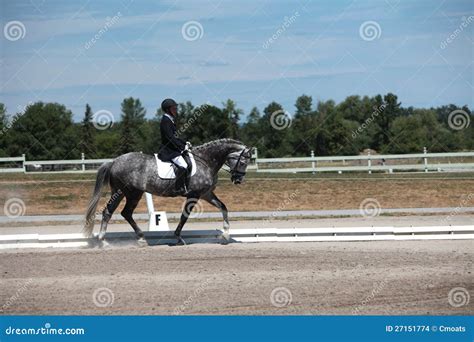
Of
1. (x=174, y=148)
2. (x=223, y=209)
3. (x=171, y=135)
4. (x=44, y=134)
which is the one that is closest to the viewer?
(x=171, y=135)

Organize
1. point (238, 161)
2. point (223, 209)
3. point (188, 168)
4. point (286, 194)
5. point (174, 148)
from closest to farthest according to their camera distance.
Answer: point (174, 148) → point (188, 168) → point (223, 209) → point (238, 161) → point (286, 194)

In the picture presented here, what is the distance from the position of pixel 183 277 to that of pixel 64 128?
2013cm

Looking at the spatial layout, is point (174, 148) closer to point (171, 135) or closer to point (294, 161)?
point (171, 135)

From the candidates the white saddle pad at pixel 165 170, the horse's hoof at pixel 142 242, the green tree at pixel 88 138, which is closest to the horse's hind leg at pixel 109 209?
the horse's hoof at pixel 142 242

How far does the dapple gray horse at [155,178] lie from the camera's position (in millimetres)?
13586

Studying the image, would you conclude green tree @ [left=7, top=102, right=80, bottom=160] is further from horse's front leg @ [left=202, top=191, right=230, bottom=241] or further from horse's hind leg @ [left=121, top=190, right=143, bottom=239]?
horse's front leg @ [left=202, top=191, right=230, bottom=241]

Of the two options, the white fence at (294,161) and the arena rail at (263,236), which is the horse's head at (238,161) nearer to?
the arena rail at (263,236)

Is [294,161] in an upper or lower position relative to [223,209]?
upper

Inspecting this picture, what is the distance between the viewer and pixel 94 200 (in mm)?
13508

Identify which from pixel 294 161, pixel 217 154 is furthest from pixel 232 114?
pixel 217 154

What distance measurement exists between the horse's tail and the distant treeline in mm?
3513

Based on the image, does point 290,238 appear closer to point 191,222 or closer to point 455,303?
point 191,222

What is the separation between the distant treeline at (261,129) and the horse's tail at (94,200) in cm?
351

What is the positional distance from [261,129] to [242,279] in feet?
80.0
